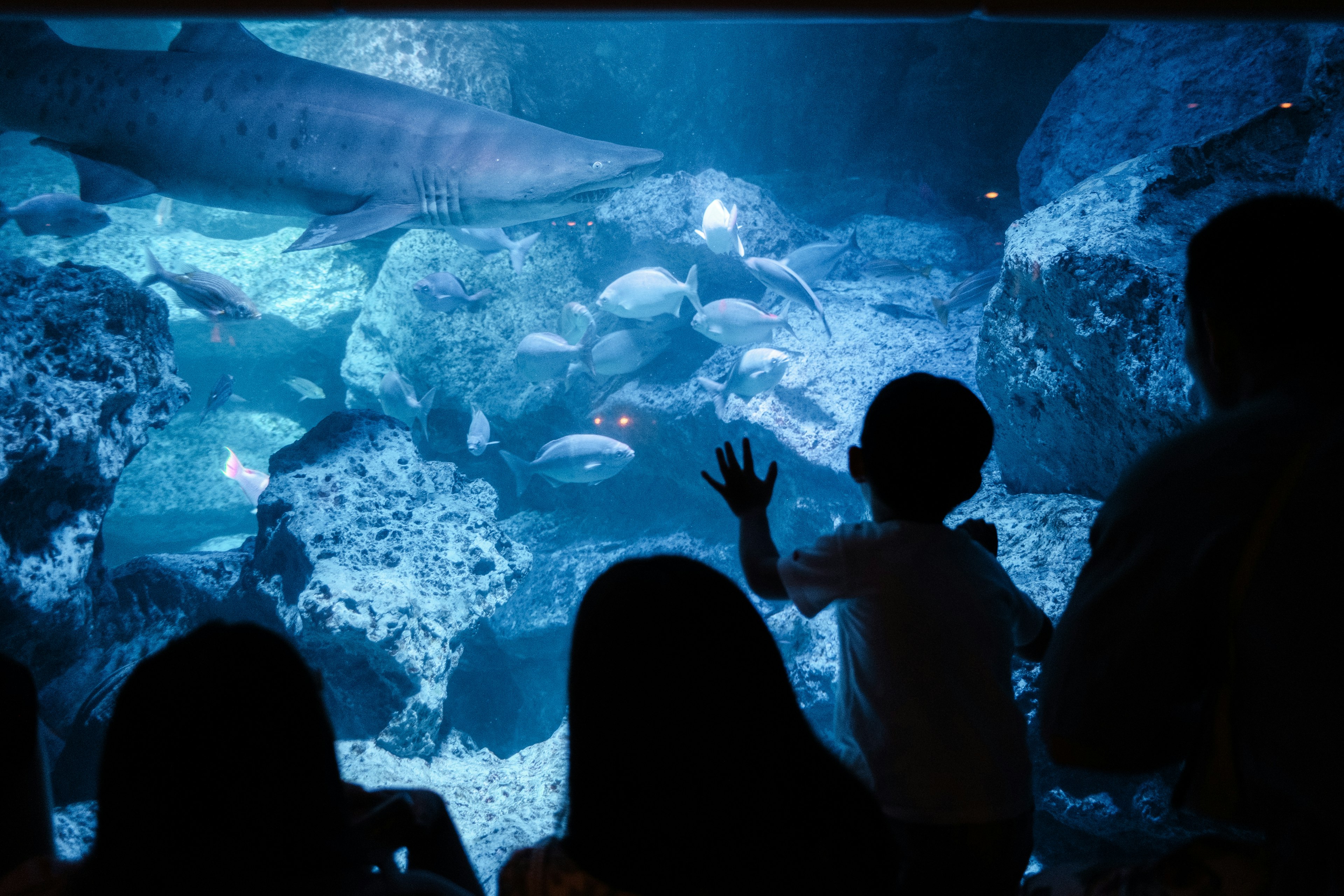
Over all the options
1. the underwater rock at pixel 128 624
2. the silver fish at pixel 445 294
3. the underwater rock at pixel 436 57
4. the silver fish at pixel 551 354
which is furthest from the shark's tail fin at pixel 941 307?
the underwater rock at pixel 436 57

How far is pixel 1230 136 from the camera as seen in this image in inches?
123

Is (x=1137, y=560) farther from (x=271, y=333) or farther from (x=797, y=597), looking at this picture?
(x=271, y=333)

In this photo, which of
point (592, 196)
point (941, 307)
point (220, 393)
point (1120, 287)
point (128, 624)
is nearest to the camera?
point (1120, 287)

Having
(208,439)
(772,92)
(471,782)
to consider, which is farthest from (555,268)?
(208,439)

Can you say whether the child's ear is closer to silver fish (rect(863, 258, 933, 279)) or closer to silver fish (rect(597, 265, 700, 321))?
silver fish (rect(597, 265, 700, 321))

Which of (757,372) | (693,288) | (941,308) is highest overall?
(693,288)

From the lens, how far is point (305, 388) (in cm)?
1098

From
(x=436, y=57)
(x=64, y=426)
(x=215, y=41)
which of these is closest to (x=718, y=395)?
(x=215, y=41)

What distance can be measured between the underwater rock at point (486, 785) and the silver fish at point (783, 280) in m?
4.60

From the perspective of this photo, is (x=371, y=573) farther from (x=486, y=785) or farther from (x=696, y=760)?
(x=696, y=760)

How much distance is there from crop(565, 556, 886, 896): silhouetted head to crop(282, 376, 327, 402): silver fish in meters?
11.8

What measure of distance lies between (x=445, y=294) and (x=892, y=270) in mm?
5508

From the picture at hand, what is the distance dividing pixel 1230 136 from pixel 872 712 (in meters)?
3.76

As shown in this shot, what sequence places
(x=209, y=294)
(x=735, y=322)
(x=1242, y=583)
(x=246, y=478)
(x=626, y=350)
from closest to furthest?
(x=1242, y=583), (x=735, y=322), (x=209, y=294), (x=626, y=350), (x=246, y=478)
